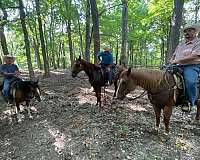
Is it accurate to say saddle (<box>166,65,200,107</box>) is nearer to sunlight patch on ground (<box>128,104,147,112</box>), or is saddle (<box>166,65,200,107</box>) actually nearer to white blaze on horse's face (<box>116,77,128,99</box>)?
white blaze on horse's face (<box>116,77,128,99</box>)

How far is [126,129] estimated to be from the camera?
7363 mm

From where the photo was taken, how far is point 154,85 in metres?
6.51

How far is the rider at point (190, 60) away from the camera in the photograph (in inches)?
259

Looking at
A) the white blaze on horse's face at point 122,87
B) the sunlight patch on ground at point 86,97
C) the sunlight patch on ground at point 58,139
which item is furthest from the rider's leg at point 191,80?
the sunlight patch on ground at point 86,97

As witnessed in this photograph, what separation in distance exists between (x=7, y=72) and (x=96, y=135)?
15.3 feet

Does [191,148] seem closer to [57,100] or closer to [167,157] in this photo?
[167,157]

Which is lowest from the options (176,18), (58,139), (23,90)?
(58,139)

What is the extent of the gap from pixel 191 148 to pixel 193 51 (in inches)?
98.0

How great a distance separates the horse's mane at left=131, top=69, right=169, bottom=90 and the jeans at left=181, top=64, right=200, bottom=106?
1.83 ft

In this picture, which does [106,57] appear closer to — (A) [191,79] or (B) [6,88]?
(B) [6,88]

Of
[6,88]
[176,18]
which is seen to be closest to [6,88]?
[6,88]

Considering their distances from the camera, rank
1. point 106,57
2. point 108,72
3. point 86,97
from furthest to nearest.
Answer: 1. point 86,97
2. point 106,57
3. point 108,72

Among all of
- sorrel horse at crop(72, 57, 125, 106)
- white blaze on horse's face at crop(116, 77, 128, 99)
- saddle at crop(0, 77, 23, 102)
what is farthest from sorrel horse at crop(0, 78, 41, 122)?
white blaze on horse's face at crop(116, 77, 128, 99)

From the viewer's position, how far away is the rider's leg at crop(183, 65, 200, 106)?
261 inches
